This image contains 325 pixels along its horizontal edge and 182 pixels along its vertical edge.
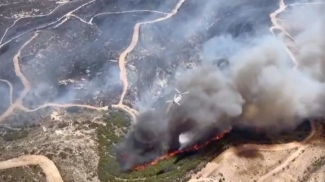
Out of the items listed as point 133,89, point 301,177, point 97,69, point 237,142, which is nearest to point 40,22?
point 97,69

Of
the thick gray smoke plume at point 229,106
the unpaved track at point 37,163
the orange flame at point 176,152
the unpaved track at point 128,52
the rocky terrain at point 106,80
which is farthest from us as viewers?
the unpaved track at point 128,52

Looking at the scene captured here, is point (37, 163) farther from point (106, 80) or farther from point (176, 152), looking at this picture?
point (106, 80)

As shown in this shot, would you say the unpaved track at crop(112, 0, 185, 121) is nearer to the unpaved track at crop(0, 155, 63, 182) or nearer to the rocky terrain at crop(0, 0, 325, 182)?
the rocky terrain at crop(0, 0, 325, 182)

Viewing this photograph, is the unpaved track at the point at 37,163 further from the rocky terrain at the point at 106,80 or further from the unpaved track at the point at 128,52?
the unpaved track at the point at 128,52

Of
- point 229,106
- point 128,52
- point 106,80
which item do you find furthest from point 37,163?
point 128,52

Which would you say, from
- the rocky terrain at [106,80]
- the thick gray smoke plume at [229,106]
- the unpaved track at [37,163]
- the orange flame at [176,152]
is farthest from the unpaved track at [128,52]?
the unpaved track at [37,163]
